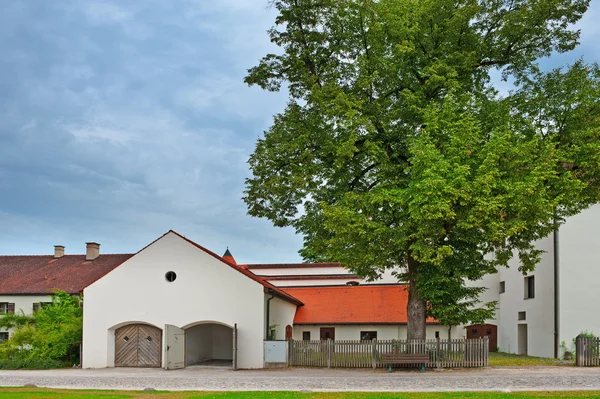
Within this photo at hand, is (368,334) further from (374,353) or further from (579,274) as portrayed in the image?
(579,274)

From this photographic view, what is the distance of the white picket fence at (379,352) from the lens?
26.2 metres

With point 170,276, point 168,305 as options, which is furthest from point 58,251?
point 168,305

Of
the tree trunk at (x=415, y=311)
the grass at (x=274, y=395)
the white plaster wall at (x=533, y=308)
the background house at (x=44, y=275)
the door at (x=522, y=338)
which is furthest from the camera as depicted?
the background house at (x=44, y=275)

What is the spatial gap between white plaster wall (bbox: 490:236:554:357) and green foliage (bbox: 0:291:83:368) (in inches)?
944

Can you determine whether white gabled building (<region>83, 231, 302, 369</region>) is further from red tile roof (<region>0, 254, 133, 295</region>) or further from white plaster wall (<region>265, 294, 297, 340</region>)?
red tile roof (<region>0, 254, 133, 295</region>)

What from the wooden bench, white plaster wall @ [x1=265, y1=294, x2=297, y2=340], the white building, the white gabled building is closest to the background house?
the white gabled building

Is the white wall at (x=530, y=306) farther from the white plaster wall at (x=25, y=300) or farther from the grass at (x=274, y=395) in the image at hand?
the white plaster wall at (x=25, y=300)

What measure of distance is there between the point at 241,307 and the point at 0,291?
70.3 ft

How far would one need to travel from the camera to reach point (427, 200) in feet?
73.5

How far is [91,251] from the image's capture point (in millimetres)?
46312

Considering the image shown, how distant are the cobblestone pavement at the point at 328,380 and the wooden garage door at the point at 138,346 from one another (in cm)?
315

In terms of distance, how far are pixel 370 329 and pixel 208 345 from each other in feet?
30.7

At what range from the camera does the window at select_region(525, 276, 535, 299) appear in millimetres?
35469

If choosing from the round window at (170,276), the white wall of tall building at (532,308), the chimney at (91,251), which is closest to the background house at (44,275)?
the chimney at (91,251)
